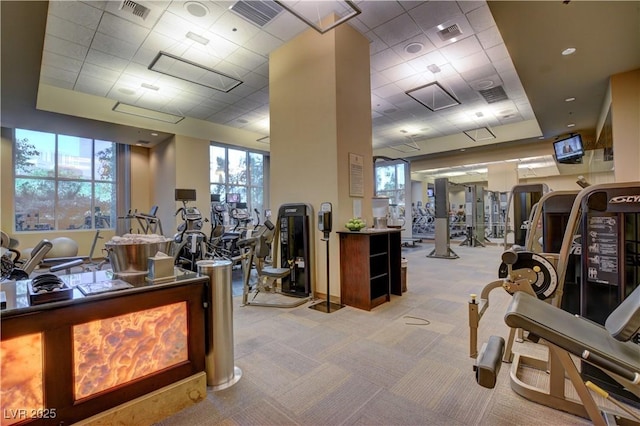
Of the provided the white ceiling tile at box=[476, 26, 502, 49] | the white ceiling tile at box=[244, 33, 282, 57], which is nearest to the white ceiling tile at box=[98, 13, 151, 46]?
the white ceiling tile at box=[244, 33, 282, 57]

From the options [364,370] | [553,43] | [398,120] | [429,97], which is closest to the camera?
[364,370]

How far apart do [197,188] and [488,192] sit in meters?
11.3

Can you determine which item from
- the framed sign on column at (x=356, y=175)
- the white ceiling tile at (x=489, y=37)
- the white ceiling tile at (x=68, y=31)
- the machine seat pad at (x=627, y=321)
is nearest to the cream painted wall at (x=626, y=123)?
the white ceiling tile at (x=489, y=37)

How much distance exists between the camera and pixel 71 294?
1.64m

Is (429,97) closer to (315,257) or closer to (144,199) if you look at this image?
(315,257)

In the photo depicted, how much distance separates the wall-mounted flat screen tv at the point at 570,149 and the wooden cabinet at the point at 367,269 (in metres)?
6.15

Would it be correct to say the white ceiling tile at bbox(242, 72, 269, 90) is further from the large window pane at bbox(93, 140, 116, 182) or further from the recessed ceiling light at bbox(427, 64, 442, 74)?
the large window pane at bbox(93, 140, 116, 182)

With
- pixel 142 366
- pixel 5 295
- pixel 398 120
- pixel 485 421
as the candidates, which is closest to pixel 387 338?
pixel 485 421

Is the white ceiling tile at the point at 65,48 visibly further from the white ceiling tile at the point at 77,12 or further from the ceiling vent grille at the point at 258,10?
the ceiling vent grille at the point at 258,10

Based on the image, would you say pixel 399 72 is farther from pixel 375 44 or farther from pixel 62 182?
pixel 62 182

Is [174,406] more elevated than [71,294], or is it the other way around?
[71,294]

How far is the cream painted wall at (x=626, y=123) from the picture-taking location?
5.25m

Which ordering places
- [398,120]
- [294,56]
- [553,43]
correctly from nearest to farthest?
[553,43]
[294,56]
[398,120]

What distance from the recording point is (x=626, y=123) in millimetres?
5375
